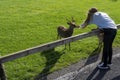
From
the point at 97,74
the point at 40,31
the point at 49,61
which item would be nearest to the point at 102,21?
the point at 97,74

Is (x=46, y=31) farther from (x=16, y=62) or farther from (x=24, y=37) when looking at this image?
(x=16, y=62)

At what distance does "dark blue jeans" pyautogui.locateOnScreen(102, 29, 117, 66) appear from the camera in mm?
8742

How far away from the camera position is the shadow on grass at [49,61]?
869 cm

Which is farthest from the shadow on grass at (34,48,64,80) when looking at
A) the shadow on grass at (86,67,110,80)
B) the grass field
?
the shadow on grass at (86,67,110,80)

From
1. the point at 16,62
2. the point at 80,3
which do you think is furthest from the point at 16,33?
the point at 80,3

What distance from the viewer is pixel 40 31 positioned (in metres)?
12.6

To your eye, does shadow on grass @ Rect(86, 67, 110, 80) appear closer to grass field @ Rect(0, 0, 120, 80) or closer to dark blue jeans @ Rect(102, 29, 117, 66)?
dark blue jeans @ Rect(102, 29, 117, 66)

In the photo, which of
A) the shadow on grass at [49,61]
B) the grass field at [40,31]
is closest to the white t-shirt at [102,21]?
the grass field at [40,31]

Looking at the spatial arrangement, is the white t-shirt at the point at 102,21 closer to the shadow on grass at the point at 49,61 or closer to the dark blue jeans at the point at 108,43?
the dark blue jeans at the point at 108,43

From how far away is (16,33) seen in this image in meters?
12.4

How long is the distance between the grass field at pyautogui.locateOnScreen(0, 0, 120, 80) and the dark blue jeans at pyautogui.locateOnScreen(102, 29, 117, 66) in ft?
3.34

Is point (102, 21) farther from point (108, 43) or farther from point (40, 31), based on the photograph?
point (40, 31)

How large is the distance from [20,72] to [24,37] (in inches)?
124

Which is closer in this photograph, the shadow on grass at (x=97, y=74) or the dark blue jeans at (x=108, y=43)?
the shadow on grass at (x=97, y=74)
